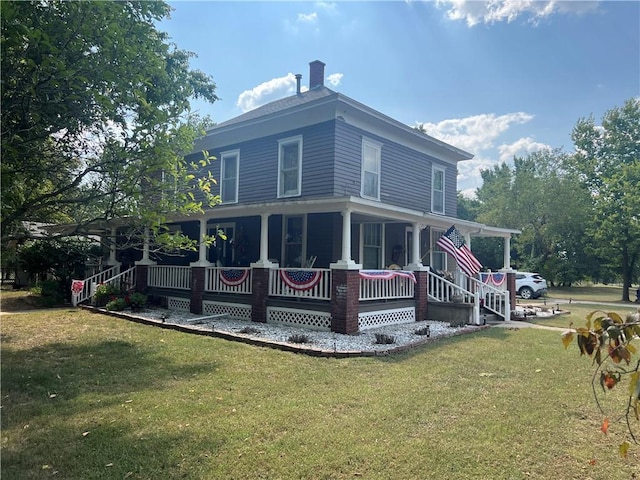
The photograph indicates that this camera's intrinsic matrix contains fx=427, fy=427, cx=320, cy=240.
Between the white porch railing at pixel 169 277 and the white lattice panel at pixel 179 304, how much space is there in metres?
0.41

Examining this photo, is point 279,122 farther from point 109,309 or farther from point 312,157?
point 109,309

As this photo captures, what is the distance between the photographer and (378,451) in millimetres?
3918

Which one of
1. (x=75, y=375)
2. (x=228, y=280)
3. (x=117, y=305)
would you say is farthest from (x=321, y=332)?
(x=117, y=305)

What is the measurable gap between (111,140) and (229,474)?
18.1 feet

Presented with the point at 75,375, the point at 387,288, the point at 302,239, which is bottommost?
the point at 75,375

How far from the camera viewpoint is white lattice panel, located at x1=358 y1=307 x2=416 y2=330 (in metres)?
10.8

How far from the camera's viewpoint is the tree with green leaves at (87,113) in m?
5.20

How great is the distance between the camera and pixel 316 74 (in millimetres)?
16250

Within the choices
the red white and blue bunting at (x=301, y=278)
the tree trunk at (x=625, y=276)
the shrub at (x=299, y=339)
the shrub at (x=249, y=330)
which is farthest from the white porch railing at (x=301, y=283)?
the tree trunk at (x=625, y=276)

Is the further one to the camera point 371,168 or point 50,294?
point 50,294

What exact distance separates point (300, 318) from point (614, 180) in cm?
2691

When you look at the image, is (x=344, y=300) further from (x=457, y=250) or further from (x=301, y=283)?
(x=457, y=250)

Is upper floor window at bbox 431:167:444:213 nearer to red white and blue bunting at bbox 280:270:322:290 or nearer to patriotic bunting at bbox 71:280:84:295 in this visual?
red white and blue bunting at bbox 280:270:322:290

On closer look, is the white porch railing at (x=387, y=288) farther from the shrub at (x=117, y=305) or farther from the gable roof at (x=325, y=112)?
the shrub at (x=117, y=305)
